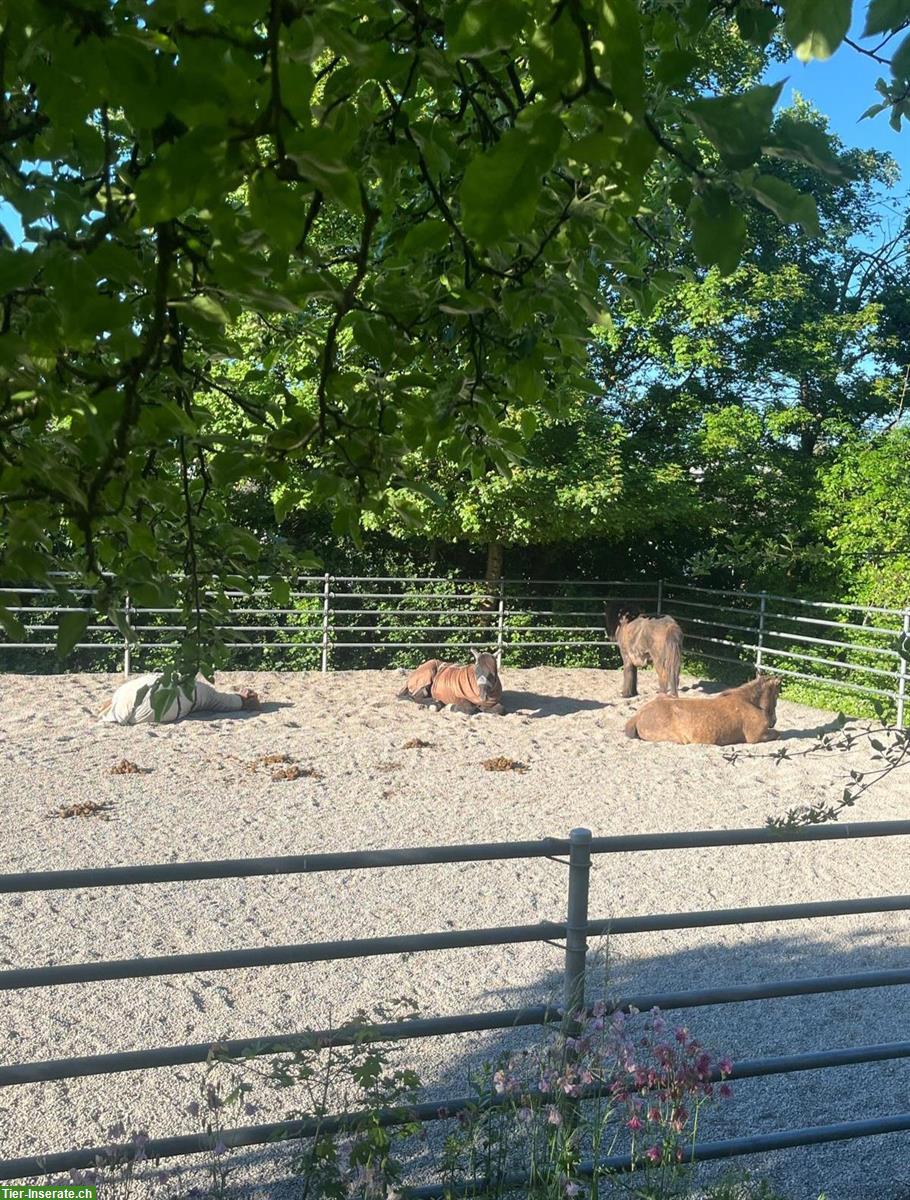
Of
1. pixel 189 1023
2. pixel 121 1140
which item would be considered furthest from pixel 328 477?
pixel 189 1023

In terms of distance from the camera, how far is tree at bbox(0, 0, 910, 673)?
918 mm

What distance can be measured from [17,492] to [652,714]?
28.4 ft

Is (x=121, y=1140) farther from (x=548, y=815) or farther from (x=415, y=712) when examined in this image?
(x=415, y=712)

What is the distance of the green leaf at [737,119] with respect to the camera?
2.86 feet

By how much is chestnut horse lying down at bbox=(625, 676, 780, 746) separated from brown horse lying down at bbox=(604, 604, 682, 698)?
62.1 inches

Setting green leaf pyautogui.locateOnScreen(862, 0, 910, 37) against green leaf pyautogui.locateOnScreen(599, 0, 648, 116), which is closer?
green leaf pyautogui.locateOnScreen(599, 0, 648, 116)

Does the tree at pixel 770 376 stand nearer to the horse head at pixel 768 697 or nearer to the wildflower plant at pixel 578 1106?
the horse head at pixel 768 697

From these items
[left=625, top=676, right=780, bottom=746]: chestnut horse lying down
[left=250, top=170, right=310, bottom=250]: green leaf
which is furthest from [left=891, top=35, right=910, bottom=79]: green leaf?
[left=625, top=676, right=780, bottom=746]: chestnut horse lying down

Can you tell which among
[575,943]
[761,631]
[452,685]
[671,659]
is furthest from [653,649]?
[575,943]

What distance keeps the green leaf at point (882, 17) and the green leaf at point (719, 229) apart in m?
0.31

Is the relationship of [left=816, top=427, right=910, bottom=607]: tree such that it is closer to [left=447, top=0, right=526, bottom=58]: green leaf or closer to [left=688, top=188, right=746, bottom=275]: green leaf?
[left=688, top=188, right=746, bottom=275]: green leaf

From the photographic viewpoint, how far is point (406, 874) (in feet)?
19.4

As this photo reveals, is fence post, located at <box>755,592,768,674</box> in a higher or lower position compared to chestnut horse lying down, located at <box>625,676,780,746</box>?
higher

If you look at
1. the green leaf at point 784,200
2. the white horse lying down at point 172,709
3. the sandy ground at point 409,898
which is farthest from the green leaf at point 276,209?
the white horse lying down at point 172,709
